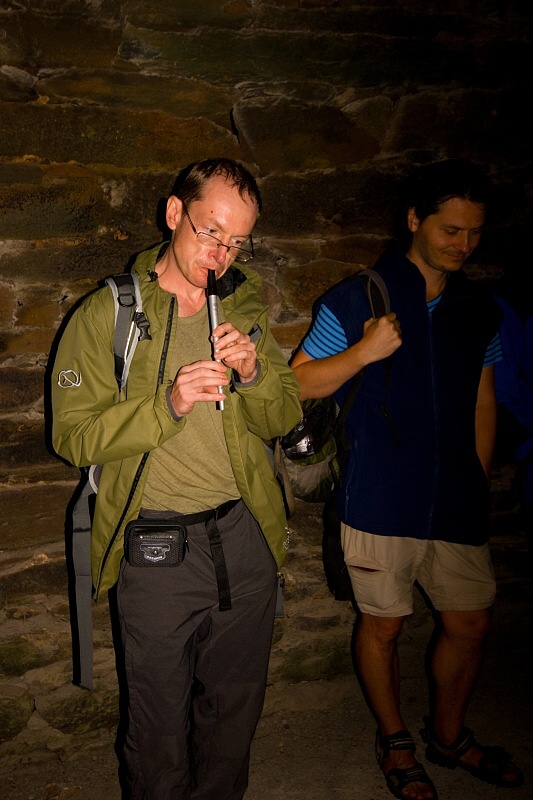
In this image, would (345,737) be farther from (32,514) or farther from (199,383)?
(199,383)

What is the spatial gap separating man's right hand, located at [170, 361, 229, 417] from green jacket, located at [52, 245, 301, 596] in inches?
2.7

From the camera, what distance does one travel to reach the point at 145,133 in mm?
2484

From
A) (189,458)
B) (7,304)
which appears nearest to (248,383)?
(189,458)

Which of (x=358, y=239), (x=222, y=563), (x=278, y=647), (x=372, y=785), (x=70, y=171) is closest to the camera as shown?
(x=222, y=563)

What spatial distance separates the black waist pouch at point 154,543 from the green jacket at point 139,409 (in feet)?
0.15

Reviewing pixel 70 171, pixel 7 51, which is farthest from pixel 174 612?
pixel 7 51

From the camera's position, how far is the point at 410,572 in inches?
97.0

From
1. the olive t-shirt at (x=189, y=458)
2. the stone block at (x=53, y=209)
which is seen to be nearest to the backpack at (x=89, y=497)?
the olive t-shirt at (x=189, y=458)

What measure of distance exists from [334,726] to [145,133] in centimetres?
269

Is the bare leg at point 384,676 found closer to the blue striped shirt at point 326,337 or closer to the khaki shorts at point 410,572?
the khaki shorts at point 410,572

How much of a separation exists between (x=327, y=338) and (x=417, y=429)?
47cm

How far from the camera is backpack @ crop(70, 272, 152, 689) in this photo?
1898 millimetres

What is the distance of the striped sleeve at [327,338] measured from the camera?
93.4 inches

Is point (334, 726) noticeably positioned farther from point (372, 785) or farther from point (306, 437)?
point (306, 437)
